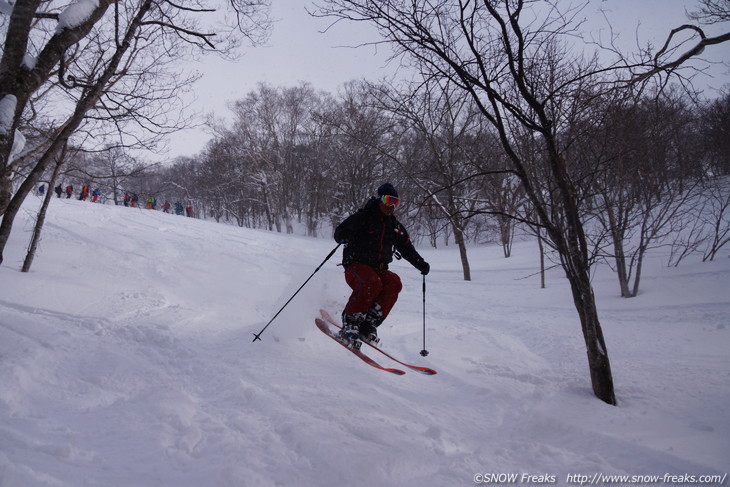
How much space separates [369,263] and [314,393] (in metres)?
1.91

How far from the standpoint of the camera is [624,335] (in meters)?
7.35

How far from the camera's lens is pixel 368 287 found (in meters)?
4.91

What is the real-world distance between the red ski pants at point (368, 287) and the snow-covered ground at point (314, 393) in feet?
2.55

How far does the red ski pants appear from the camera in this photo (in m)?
4.93

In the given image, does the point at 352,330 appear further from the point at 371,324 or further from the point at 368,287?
the point at 368,287

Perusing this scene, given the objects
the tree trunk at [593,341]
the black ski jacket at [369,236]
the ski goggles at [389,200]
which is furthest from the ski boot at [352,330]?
the tree trunk at [593,341]

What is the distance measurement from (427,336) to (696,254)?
1387cm

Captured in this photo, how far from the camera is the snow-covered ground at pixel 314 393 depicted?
2.62m

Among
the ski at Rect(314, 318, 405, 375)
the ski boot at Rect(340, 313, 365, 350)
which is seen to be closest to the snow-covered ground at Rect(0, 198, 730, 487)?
the ski at Rect(314, 318, 405, 375)

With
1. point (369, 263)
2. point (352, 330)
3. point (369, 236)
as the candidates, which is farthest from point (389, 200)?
point (352, 330)

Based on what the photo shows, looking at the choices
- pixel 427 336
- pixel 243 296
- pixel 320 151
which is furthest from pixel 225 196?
pixel 427 336

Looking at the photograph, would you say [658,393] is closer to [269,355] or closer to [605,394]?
[605,394]

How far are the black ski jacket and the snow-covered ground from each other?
1383 millimetres

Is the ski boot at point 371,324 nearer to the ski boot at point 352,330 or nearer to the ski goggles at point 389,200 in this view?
the ski boot at point 352,330
